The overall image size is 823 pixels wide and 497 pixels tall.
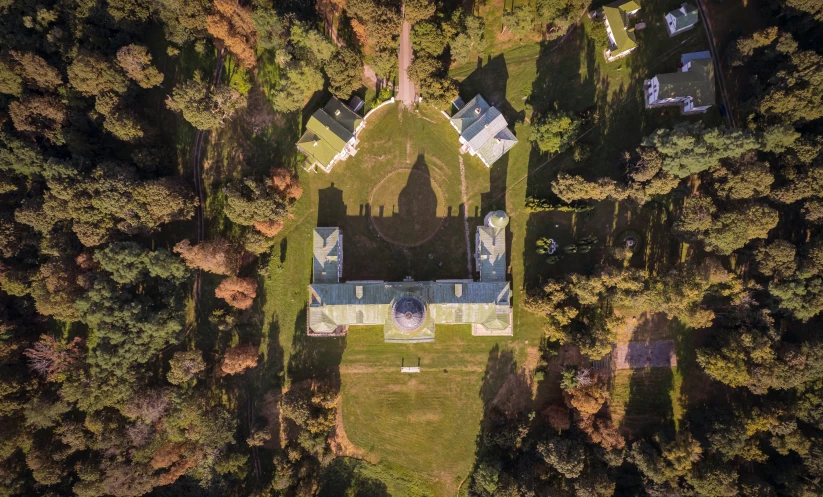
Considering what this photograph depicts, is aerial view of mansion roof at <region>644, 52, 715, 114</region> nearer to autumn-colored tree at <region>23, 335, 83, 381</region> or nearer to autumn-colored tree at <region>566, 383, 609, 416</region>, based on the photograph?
autumn-colored tree at <region>566, 383, 609, 416</region>

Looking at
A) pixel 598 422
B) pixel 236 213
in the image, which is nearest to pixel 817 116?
pixel 598 422

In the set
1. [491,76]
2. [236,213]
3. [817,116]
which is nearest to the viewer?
[817,116]

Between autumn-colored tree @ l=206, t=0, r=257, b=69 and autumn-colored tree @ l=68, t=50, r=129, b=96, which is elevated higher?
autumn-colored tree @ l=206, t=0, r=257, b=69

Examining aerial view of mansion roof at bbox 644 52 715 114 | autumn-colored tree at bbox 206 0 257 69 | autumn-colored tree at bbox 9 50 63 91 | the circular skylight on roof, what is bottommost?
the circular skylight on roof

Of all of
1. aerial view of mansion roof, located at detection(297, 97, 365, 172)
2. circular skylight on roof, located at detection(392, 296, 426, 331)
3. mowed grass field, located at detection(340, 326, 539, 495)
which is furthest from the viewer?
mowed grass field, located at detection(340, 326, 539, 495)

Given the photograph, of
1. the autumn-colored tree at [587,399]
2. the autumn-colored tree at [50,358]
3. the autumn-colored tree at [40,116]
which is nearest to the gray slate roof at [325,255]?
the autumn-colored tree at [50,358]

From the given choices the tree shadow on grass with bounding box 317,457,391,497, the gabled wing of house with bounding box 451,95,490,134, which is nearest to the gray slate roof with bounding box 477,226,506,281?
the gabled wing of house with bounding box 451,95,490,134

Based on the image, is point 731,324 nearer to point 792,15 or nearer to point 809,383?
point 809,383
